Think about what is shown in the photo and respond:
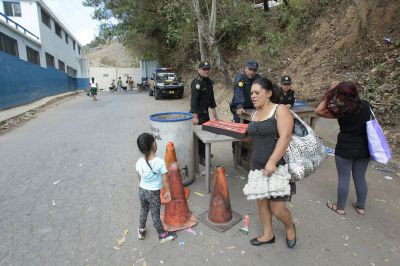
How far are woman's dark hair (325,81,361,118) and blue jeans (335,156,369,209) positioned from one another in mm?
623

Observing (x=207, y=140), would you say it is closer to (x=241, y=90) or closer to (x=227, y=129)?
(x=227, y=129)

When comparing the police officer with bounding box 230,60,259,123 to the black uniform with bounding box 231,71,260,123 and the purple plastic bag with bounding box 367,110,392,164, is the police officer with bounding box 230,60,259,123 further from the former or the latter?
the purple plastic bag with bounding box 367,110,392,164

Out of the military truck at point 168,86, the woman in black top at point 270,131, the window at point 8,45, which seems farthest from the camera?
the military truck at point 168,86

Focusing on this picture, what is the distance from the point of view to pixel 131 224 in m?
3.20

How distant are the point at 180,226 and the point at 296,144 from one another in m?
1.60

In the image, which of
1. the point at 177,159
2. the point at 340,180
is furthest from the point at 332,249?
the point at 177,159

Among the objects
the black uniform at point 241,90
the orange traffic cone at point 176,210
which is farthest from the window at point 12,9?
the orange traffic cone at point 176,210

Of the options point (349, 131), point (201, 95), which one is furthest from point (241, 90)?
point (349, 131)

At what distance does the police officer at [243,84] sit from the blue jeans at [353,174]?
5.80 ft

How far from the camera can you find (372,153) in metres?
2.97

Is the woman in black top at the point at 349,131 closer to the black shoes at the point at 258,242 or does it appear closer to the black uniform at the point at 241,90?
the black shoes at the point at 258,242

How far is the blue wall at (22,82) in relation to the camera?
491 inches

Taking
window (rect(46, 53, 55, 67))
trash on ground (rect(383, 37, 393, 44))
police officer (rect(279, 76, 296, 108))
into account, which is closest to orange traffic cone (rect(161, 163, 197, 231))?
police officer (rect(279, 76, 296, 108))

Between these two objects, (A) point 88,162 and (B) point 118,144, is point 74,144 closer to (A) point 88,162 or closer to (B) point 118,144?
(B) point 118,144
